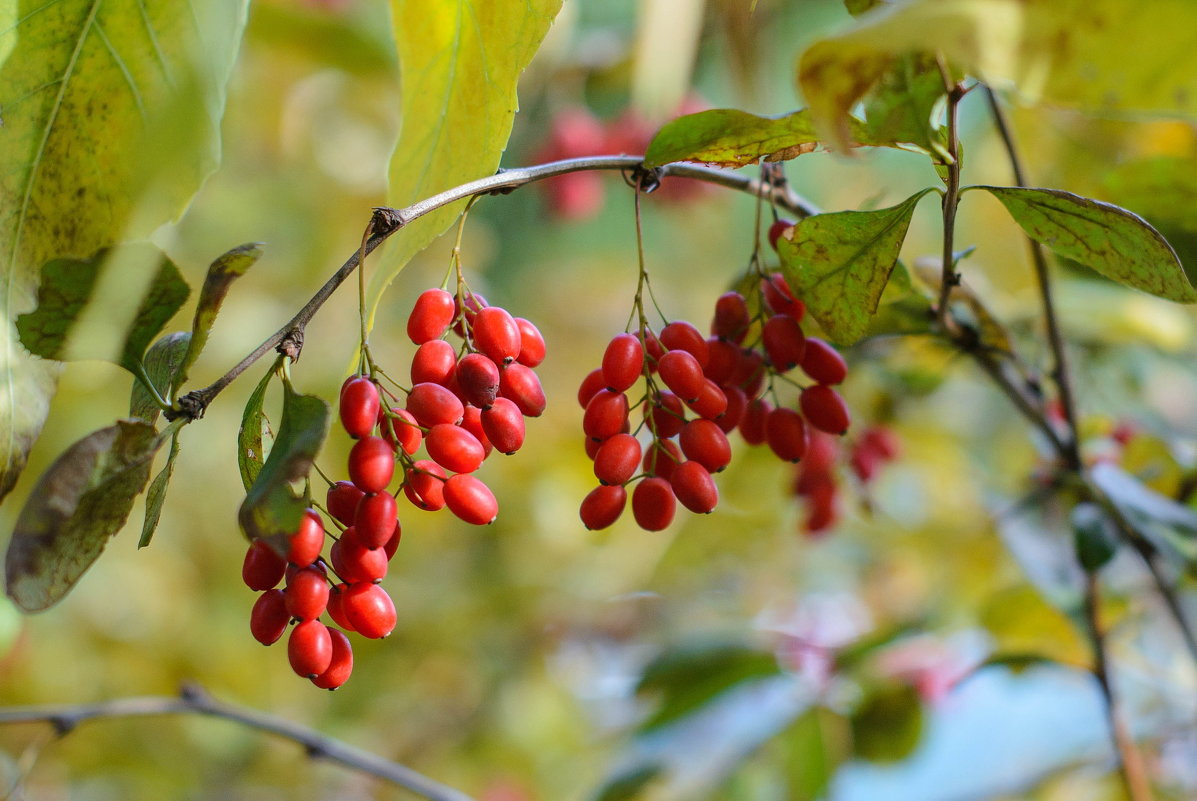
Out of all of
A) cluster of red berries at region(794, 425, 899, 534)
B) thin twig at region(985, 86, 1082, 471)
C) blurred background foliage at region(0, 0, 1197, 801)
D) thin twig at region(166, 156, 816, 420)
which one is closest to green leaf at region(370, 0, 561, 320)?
thin twig at region(166, 156, 816, 420)

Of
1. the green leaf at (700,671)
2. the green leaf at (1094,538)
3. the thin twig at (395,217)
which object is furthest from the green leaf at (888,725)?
the thin twig at (395,217)

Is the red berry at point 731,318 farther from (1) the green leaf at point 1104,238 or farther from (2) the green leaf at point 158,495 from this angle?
(2) the green leaf at point 158,495

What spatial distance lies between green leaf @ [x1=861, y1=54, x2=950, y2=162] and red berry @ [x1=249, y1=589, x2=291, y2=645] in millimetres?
261

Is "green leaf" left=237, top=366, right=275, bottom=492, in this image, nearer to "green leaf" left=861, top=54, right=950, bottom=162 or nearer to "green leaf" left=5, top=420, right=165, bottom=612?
"green leaf" left=5, top=420, right=165, bottom=612

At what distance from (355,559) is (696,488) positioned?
0.44ft

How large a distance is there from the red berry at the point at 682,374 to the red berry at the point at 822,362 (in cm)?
7

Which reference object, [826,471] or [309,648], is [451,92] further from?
[826,471]

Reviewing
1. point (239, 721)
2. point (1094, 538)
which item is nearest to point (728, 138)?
point (1094, 538)

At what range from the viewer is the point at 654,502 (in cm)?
40

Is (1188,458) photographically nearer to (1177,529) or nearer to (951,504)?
(1177,529)

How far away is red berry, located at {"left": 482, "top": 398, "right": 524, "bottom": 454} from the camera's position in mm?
361

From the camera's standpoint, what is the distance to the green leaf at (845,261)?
0.36m

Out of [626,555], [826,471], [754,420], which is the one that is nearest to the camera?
[754,420]

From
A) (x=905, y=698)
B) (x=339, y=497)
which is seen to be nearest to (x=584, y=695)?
(x=905, y=698)
